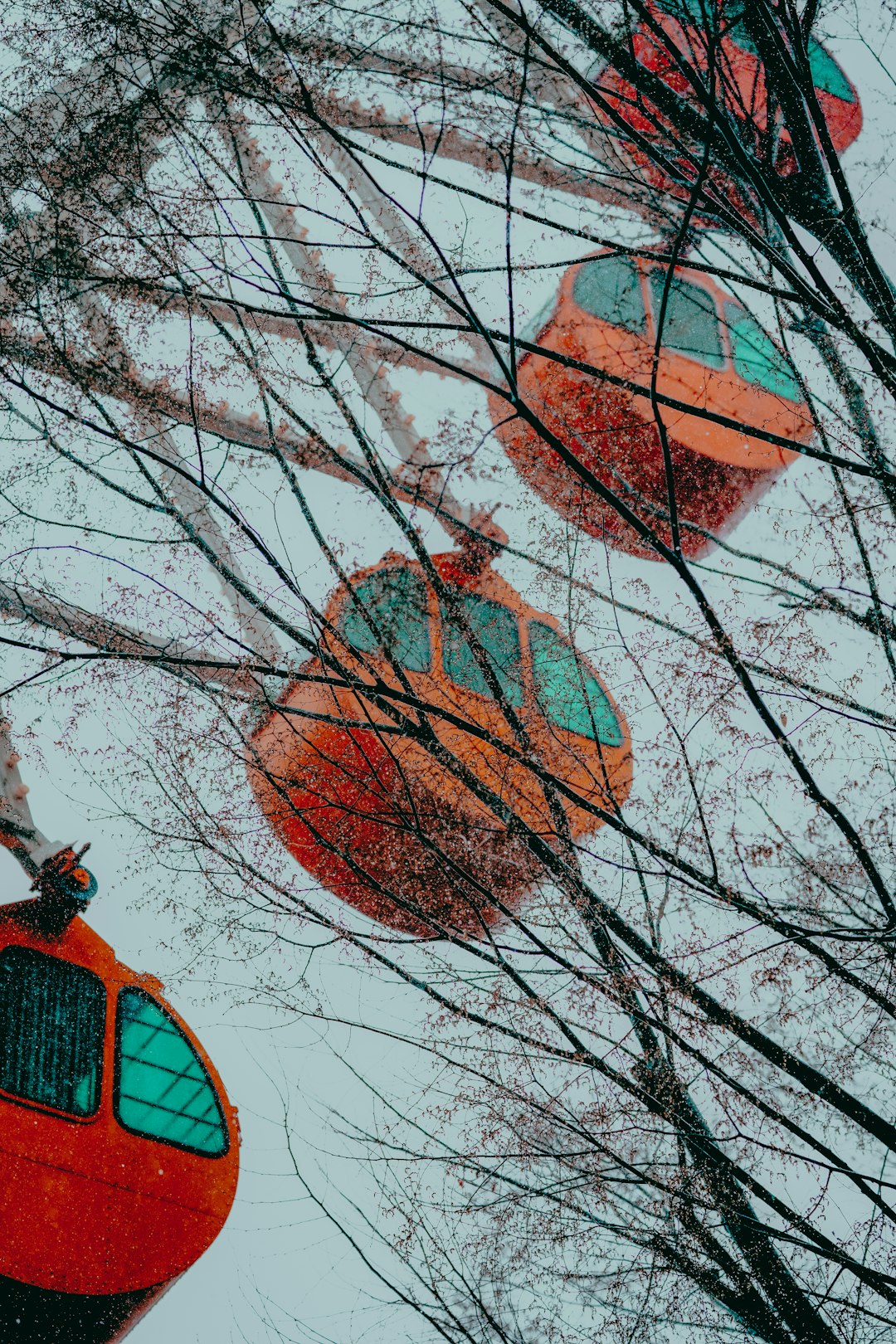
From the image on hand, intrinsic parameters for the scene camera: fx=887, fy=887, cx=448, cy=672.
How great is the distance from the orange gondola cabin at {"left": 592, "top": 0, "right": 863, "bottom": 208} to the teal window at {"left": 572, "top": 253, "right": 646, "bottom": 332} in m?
1.65

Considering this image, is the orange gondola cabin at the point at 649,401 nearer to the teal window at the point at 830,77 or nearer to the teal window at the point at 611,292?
the teal window at the point at 611,292

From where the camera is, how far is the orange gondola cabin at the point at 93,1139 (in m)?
4.58

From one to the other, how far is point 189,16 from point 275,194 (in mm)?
1119

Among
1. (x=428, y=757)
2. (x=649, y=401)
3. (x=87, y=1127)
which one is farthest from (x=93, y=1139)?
(x=649, y=401)

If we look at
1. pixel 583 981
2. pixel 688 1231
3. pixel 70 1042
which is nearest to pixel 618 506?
pixel 583 981

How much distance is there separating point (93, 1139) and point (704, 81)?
6.31 meters

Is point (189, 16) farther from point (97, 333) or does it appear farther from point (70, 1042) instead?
point (70, 1042)

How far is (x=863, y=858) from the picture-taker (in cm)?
422

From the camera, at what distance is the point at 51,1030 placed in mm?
5082

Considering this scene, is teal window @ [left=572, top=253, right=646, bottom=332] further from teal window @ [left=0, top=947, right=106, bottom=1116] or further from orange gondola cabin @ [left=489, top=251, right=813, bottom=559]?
teal window @ [left=0, top=947, right=106, bottom=1116]

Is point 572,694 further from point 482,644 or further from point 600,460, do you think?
→ point 600,460

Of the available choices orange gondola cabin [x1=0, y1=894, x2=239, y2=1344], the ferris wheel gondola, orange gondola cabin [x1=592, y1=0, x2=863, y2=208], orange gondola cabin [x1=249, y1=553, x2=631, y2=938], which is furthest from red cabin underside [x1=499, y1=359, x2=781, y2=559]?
orange gondola cabin [x1=0, y1=894, x2=239, y2=1344]

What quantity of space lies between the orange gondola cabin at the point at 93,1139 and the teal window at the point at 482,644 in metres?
2.94

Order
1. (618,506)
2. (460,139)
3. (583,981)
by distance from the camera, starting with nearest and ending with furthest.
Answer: (618,506)
(583,981)
(460,139)
